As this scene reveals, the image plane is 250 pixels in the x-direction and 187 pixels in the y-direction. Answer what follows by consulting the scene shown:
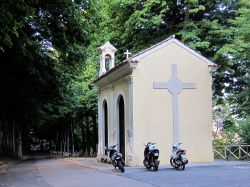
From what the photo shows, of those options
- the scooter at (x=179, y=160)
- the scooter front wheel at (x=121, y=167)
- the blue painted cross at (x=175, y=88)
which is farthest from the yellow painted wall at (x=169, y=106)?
the scooter at (x=179, y=160)

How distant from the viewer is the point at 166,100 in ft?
71.1

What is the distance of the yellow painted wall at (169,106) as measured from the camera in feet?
69.6

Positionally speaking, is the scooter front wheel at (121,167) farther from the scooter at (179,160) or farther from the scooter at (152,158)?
the scooter at (179,160)

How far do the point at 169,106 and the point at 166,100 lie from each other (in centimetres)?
33

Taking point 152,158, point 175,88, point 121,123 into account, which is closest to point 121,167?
point 152,158

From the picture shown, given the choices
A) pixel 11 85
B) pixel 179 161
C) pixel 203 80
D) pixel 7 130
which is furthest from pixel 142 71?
pixel 7 130

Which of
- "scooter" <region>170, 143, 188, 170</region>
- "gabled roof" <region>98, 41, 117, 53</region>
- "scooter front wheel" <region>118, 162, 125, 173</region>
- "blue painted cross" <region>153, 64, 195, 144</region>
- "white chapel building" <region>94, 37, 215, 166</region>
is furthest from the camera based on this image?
"gabled roof" <region>98, 41, 117, 53</region>

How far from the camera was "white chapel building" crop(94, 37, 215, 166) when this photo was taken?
21.2m

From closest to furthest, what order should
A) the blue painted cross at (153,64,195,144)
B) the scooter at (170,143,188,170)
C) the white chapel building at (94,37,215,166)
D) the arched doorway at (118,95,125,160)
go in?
the scooter at (170,143,188,170)
the white chapel building at (94,37,215,166)
the blue painted cross at (153,64,195,144)
the arched doorway at (118,95,125,160)

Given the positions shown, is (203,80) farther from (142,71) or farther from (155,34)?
(155,34)

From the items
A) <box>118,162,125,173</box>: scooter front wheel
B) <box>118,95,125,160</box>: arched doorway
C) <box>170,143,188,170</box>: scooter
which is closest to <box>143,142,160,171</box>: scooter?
<box>170,143,188,170</box>: scooter

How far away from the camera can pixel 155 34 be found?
32844mm

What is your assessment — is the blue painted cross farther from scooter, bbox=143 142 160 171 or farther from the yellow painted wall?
scooter, bbox=143 142 160 171

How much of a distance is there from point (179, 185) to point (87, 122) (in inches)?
1344
